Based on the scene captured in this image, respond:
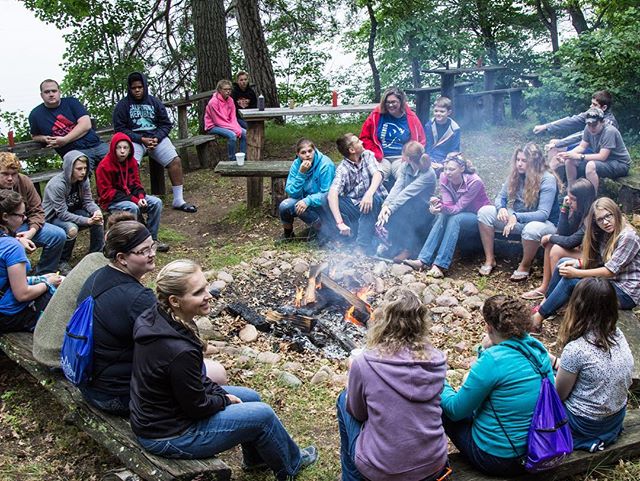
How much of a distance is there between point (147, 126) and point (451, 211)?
4239mm

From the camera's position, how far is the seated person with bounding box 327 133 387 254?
6992 mm

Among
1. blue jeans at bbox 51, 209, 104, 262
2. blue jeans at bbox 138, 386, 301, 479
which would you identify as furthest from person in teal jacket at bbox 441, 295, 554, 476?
blue jeans at bbox 51, 209, 104, 262

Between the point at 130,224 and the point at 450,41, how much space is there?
9.37 metres

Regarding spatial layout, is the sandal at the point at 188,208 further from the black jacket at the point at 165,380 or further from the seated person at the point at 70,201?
the black jacket at the point at 165,380

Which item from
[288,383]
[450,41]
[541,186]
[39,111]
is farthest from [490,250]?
[450,41]

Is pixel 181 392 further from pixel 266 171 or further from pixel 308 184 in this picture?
pixel 266 171

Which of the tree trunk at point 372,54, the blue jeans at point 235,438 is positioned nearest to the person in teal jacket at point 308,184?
the blue jeans at point 235,438

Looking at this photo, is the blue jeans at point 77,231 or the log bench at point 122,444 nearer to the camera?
the log bench at point 122,444

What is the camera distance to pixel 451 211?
662cm

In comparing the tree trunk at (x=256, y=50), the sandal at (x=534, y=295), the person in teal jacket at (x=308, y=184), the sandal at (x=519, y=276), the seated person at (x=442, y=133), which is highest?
the tree trunk at (x=256, y=50)

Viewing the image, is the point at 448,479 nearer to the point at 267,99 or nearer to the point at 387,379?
the point at 387,379

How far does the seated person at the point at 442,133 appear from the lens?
783 centimetres

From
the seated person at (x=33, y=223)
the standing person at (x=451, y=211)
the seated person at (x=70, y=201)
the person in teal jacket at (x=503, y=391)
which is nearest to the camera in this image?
the person in teal jacket at (x=503, y=391)

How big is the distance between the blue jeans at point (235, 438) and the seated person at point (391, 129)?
4.59 metres
